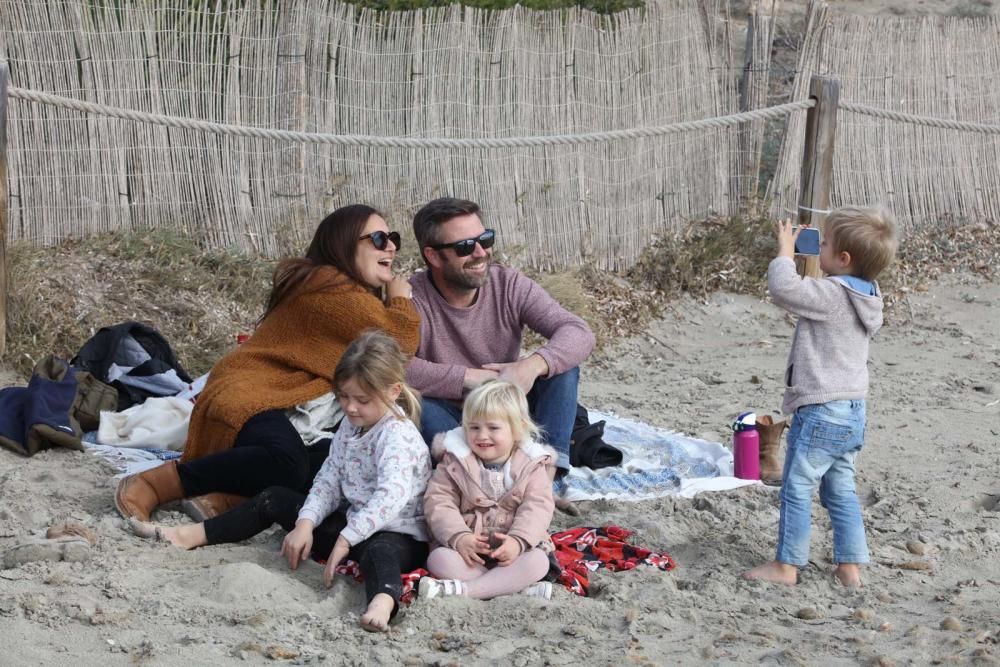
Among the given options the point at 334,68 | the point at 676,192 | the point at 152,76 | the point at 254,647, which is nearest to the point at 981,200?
the point at 676,192

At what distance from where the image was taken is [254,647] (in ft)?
10.4

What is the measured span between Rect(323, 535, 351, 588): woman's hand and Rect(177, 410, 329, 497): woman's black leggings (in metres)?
0.67

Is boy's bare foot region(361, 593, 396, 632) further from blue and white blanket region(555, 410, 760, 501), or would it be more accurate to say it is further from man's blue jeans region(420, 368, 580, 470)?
blue and white blanket region(555, 410, 760, 501)

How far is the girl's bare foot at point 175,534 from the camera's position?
156 inches

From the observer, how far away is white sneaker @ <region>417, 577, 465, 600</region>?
11.7ft

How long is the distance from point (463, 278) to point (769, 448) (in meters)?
1.45

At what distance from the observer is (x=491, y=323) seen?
4781 mm

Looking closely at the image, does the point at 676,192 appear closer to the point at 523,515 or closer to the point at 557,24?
the point at 557,24

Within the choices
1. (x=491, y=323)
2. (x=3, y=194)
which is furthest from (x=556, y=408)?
(x=3, y=194)

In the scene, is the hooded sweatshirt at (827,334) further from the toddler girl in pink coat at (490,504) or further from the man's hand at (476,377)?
the man's hand at (476,377)

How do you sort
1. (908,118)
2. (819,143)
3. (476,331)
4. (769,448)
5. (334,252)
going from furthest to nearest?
(908,118) → (819,143) → (769,448) → (476,331) → (334,252)

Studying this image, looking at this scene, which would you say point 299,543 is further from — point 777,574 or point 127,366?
point 127,366

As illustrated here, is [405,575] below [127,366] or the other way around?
below

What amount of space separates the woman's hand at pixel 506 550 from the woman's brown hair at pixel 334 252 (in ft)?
4.27
